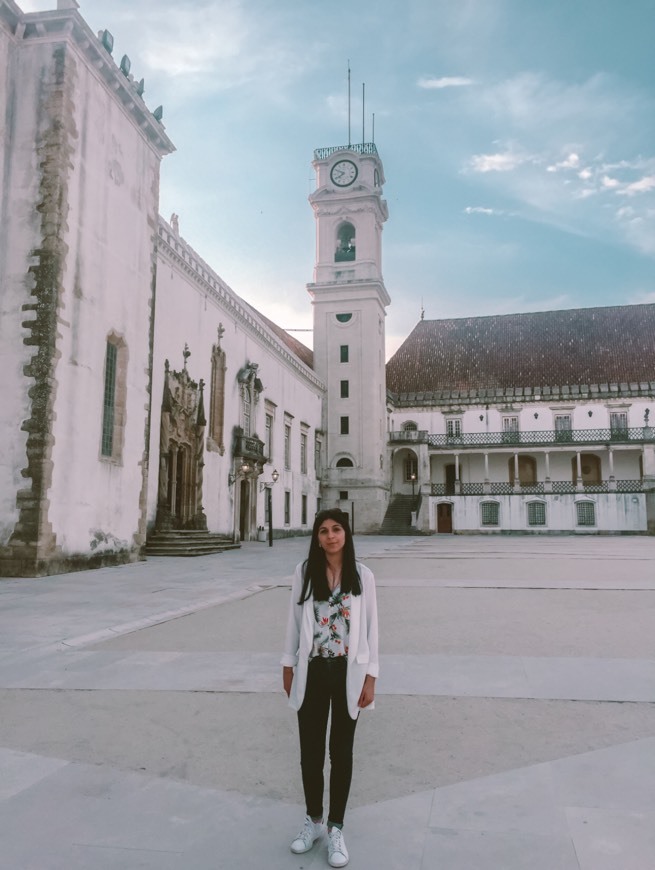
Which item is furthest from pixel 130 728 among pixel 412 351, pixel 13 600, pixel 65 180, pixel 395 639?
pixel 412 351

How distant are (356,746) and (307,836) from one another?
1.30 m

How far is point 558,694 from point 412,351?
53826mm

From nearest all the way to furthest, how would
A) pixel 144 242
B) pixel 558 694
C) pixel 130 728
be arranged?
pixel 130 728, pixel 558 694, pixel 144 242

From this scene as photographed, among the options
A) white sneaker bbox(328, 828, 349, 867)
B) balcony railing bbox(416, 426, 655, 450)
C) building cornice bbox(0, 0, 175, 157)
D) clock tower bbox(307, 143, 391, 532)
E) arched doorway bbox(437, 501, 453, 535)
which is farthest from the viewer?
balcony railing bbox(416, 426, 655, 450)

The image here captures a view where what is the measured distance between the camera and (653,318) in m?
55.2

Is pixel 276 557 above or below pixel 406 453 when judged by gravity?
below

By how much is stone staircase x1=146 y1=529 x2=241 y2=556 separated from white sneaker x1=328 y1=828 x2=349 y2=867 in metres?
19.1

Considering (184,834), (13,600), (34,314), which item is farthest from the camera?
(34,314)

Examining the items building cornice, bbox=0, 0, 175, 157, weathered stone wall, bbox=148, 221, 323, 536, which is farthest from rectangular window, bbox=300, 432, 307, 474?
building cornice, bbox=0, 0, 175, 157

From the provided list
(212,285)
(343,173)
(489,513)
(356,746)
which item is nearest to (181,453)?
(212,285)

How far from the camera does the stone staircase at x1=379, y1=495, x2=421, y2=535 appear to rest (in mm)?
46062

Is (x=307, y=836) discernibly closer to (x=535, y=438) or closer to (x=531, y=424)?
(x=535, y=438)

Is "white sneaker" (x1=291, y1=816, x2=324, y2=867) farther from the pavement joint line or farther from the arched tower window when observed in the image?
the arched tower window

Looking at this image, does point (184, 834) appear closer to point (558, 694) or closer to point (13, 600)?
point (558, 694)
